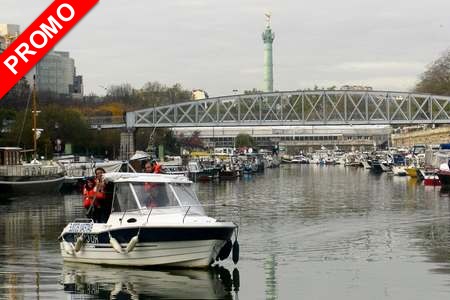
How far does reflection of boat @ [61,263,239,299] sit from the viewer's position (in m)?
24.0

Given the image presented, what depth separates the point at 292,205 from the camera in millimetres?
57688

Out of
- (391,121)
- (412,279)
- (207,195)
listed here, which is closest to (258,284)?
(412,279)

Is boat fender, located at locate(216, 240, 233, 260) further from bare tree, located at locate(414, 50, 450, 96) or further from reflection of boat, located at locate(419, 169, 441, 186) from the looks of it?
bare tree, located at locate(414, 50, 450, 96)

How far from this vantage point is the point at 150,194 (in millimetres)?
27609

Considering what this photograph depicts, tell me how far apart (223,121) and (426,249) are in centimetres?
13356

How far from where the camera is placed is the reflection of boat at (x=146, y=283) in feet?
78.8

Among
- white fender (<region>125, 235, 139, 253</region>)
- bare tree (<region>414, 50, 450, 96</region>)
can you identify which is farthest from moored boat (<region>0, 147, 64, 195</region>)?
bare tree (<region>414, 50, 450, 96</region>)

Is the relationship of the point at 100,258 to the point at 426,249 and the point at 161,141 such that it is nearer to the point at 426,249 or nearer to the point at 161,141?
the point at 426,249

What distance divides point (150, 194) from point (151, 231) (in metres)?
1.78

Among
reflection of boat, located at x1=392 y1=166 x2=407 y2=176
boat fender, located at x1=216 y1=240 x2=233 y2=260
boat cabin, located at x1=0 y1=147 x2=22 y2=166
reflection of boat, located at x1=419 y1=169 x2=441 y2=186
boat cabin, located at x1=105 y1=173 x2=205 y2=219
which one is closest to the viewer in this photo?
boat fender, located at x1=216 y1=240 x2=233 y2=260

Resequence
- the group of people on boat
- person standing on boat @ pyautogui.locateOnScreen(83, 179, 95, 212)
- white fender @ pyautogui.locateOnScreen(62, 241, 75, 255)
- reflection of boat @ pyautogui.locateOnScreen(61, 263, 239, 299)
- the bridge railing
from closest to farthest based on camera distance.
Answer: reflection of boat @ pyautogui.locateOnScreen(61, 263, 239, 299) < the group of people on boat < person standing on boat @ pyautogui.locateOnScreen(83, 179, 95, 212) < white fender @ pyautogui.locateOnScreen(62, 241, 75, 255) < the bridge railing

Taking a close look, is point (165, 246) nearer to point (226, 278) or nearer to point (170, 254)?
point (170, 254)

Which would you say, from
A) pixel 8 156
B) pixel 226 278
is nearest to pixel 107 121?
pixel 8 156

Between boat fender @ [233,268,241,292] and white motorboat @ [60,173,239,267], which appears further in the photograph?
white motorboat @ [60,173,239,267]
